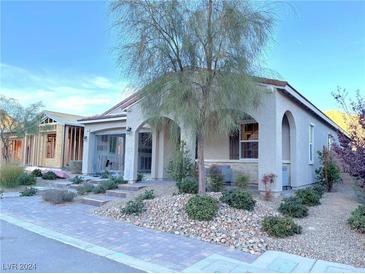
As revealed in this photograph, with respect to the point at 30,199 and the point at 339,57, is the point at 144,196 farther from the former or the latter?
the point at 339,57

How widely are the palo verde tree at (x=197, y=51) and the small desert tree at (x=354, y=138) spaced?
380cm

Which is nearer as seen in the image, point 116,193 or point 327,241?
point 327,241

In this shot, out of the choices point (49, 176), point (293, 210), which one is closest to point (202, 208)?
point (293, 210)

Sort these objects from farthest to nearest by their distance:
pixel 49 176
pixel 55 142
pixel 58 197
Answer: pixel 55 142 < pixel 49 176 < pixel 58 197

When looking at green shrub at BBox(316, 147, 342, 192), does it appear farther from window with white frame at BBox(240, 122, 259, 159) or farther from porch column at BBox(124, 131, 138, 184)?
porch column at BBox(124, 131, 138, 184)

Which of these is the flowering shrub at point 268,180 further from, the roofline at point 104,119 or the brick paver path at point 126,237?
the roofline at point 104,119

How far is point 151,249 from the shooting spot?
238 inches

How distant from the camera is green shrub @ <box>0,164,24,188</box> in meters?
15.1

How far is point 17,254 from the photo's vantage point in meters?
5.61

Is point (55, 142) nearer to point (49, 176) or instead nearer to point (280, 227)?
point (49, 176)

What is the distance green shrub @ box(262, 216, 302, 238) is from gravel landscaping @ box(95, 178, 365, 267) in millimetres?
150

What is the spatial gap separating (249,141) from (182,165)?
11.5 feet

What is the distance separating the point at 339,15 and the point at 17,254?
42.0ft

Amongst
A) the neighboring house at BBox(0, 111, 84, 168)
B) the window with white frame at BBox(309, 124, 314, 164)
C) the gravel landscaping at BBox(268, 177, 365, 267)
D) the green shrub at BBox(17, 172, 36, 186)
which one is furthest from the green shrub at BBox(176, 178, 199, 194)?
the neighboring house at BBox(0, 111, 84, 168)
